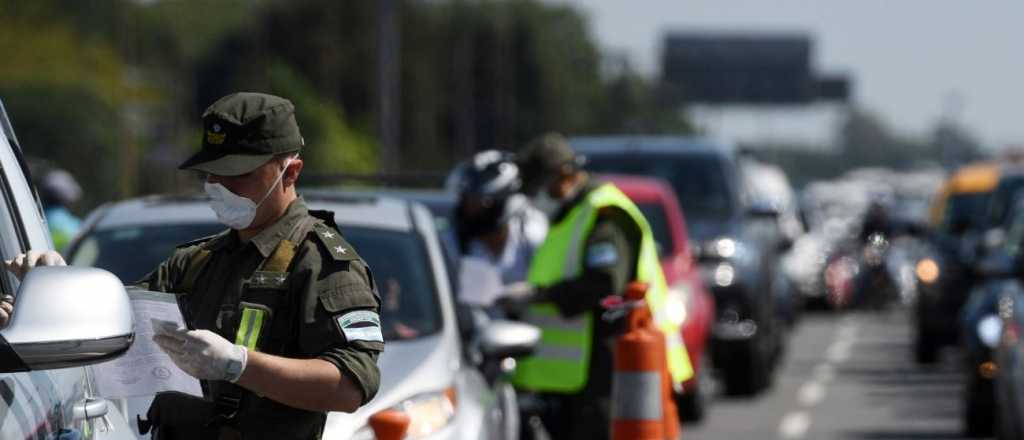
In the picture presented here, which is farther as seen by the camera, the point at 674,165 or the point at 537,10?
the point at 537,10

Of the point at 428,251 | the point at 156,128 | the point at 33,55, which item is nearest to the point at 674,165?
the point at 428,251

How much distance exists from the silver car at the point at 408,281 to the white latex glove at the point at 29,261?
3351 mm

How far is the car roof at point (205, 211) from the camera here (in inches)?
346

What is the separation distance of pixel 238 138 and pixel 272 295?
30 cm

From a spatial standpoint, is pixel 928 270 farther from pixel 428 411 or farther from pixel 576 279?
pixel 428 411

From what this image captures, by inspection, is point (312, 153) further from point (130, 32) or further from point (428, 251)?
point (428, 251)

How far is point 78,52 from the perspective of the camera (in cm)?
6488

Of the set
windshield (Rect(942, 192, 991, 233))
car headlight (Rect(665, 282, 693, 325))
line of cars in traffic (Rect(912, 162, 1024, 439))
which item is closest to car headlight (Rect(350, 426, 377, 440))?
line of cars in traffic (Rect(912, 162, 1024, 439))

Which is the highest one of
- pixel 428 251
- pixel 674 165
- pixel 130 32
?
pixel 428 251

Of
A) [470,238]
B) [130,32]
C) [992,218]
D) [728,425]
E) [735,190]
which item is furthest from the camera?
[130,32]

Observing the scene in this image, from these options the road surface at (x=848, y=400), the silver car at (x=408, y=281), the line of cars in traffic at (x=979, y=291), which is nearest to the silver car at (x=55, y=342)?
the silver car at (x=408, y=281)

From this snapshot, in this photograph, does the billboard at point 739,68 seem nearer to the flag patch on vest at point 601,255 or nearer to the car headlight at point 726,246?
the car headlight at point 726,246

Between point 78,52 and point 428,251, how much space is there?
57184 mm

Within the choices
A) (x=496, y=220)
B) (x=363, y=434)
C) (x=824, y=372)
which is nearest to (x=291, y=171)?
(x=363, y=434)
